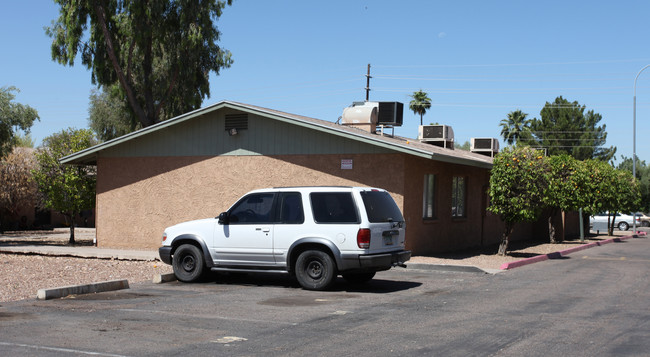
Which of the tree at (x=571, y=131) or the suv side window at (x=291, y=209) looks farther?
the tree at (x=571, y=131)

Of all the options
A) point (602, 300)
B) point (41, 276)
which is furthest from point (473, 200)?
point (41, 276)

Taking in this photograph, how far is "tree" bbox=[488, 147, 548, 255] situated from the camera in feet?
61.9

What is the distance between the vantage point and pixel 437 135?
82.9 feet

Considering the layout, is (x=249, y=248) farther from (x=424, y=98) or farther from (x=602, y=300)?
(x=424, y=98)

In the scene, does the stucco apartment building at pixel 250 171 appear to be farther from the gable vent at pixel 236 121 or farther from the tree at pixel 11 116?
the tree at pixel 11 116

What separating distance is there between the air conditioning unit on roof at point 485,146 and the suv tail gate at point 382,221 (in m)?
17.5

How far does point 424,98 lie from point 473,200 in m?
53.5

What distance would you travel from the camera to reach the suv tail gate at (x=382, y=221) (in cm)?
1218

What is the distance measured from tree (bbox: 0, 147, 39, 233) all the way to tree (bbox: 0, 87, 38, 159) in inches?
268

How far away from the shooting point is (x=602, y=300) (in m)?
11.8

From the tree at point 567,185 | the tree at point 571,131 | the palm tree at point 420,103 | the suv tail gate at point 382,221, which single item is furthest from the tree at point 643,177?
the suv tail gate at point 382,221

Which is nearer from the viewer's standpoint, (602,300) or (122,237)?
(602,300)

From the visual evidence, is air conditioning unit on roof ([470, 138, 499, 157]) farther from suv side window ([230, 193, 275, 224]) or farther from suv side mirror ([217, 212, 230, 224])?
suv side mirror ([217, 212, 230, 224])

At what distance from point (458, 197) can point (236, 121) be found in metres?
7.73
